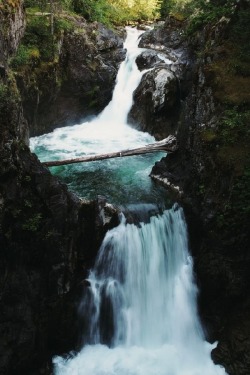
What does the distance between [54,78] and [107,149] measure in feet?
12.5

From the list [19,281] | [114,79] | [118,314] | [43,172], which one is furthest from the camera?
[114,79]

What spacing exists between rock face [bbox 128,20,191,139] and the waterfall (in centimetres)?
757

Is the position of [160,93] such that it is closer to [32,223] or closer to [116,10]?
[32,223]

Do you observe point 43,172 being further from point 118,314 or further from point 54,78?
point 54,78

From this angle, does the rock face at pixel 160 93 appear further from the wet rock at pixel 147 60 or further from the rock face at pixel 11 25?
the rock face at pixel 11 25

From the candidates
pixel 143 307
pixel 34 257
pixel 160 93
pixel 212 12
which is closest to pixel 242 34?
pixel 212 12

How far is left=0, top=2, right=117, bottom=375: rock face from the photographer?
6.29 metres

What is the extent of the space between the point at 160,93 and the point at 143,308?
9.65 metres

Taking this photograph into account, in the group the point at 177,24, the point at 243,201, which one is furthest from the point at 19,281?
the point at 177,24

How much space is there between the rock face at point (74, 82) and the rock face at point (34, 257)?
Result: 24.3 feet

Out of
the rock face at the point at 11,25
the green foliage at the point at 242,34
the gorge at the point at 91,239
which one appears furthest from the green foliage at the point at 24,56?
the green foliage at the point at 242,34

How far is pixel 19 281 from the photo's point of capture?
6449 millimetres

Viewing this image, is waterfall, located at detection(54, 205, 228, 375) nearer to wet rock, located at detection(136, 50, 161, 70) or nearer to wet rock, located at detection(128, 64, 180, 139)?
wet rock, located at detection(128, 64, 180, 139)

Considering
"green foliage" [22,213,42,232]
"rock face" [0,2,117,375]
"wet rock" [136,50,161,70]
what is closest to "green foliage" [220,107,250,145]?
"rock face" [0,2,117,375]
